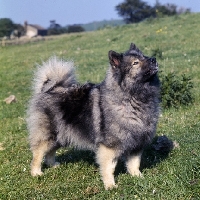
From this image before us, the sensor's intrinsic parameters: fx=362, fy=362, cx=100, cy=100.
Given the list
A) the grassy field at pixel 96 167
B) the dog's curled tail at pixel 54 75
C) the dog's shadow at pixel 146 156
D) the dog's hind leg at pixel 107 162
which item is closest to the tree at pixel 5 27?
the grassy field at pixel 96 167

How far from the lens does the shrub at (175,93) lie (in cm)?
850

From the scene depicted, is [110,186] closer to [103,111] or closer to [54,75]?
[103,111]

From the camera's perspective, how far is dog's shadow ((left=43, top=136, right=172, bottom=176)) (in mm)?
5730

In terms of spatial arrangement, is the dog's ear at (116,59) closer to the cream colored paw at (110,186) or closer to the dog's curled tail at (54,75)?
the dog's curled tail at (54,75)

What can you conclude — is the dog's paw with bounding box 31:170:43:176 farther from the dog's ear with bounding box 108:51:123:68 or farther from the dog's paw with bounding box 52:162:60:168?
Answer: the dog's ear with bounding box 108:51:123:68

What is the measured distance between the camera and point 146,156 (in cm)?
603

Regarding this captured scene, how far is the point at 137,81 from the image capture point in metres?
4.94

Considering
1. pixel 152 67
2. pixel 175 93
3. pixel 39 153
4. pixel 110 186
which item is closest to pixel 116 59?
pixel 152 67

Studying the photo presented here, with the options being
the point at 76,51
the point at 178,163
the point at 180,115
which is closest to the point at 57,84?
the point at 178,163

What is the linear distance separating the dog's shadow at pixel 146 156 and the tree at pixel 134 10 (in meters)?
52.8

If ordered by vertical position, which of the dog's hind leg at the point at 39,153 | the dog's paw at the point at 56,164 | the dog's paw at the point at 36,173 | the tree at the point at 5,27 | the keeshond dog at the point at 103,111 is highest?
the keeshond dog at the point at 103,111

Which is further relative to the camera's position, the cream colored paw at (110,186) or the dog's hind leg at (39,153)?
the dog's hind leg at (39,153)

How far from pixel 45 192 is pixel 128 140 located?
1.38 meters

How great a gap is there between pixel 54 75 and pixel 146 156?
2026mm
